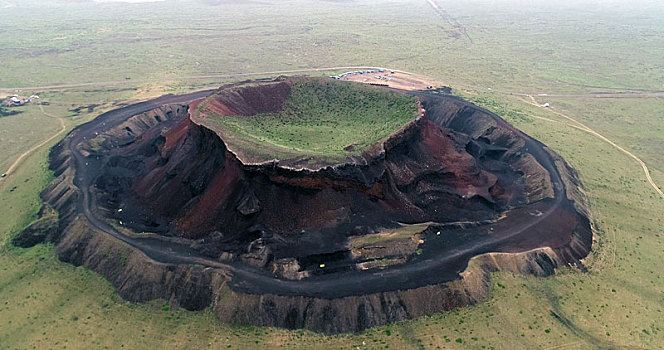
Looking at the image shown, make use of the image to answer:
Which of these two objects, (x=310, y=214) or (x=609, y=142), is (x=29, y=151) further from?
(x=609, y=142)

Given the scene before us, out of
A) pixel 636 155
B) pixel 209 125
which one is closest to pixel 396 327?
pixel 209 125

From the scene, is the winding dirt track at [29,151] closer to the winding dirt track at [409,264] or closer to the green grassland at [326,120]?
the winding dirt track at [409,264]

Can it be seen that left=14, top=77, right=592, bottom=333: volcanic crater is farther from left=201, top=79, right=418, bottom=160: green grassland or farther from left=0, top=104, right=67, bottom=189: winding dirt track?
Result: left=0, top=104, right=67, bottom=189: winding dirt track

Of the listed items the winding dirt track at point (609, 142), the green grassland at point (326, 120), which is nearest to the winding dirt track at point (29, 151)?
the green grassland at point (326, 120)

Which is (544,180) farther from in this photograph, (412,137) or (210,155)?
(210,155)

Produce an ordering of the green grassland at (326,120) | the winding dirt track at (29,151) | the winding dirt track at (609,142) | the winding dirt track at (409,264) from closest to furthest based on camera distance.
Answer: the winding dirt track at (409,264) → the green grassland at (326,120) → the winding dirt track at (29,151) → the winding dirt track at (609,142)

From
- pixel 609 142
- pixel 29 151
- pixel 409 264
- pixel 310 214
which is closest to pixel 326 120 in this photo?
pixel 310 214

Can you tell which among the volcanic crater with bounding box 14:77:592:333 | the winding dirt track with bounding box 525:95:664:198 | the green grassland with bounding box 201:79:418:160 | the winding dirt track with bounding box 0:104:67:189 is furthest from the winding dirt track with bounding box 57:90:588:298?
the winding dirt track with bounding box 525:95:664:198
